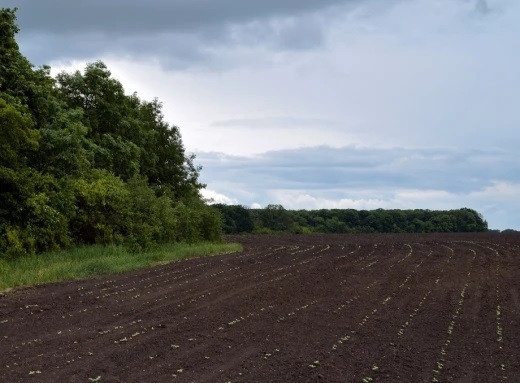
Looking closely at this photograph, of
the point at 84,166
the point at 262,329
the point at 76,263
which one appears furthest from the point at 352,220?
the point at 262,329

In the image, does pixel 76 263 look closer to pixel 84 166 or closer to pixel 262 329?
pixel 84 166

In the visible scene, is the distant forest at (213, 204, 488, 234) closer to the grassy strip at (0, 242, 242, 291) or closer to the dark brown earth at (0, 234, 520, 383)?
the grassy strip at (0, 242, 242, 291)

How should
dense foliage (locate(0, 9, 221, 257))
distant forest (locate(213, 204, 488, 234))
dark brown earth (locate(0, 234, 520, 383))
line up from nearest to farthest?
dark brown earth (locate(0, 234, 520, 383)), dense foliage (locate(0, 9, 221, 257)), distant forest (locate(213, 204, 488, 234))

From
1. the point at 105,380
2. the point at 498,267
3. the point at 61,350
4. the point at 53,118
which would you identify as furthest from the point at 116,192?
the point at 105,380

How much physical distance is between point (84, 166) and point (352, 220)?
8041 centimetres

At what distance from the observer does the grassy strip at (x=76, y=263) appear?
2398 centimetres

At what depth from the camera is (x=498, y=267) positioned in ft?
108

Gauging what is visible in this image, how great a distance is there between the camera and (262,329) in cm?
1484

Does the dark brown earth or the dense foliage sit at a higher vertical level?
the dense foliage

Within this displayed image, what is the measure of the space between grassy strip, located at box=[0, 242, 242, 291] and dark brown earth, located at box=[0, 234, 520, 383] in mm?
1723

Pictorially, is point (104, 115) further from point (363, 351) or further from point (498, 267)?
point (363, 351)

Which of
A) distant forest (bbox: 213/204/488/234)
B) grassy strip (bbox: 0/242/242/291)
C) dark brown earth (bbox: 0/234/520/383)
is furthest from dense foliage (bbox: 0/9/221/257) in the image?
distant forest (bbox: 213/204/488/234)

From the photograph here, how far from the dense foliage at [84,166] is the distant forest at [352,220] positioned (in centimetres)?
5008

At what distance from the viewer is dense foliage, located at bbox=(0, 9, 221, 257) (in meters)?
28.7
